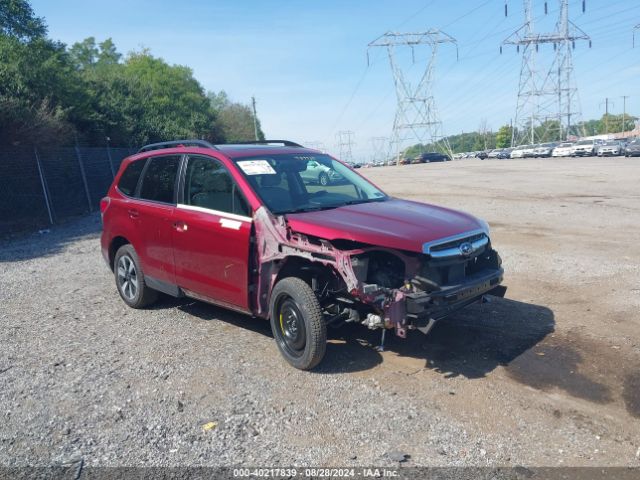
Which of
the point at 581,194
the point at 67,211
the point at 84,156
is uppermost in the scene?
the point at 84,156

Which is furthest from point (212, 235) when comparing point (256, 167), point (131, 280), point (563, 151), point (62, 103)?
point (563, 151)

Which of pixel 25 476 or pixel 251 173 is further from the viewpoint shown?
pixel 251 173

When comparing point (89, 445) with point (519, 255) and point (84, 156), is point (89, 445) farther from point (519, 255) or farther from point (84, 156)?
point (84, 156)

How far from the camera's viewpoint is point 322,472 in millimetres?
3326

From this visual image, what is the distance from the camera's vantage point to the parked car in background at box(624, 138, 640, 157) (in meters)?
39.9

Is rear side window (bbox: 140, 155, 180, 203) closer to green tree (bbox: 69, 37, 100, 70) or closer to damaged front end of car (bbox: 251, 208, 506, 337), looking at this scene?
damaged front end of car (bbox: 251, 208, 506, 337)

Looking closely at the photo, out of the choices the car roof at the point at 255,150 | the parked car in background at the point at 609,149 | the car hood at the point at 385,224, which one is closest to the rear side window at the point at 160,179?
the car roof at the point at 255,150

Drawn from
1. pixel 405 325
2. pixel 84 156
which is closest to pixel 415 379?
pixel 405 325

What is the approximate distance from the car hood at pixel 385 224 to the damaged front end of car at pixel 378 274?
8cm

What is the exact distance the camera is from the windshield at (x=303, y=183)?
16.9 ft

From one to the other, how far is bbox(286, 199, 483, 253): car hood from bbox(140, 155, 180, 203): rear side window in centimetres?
180

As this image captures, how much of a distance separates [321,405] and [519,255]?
580cm

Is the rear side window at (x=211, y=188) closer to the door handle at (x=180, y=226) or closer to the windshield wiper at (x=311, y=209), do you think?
the door handle at (x=180, y=226)

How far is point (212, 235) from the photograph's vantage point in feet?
17.2
